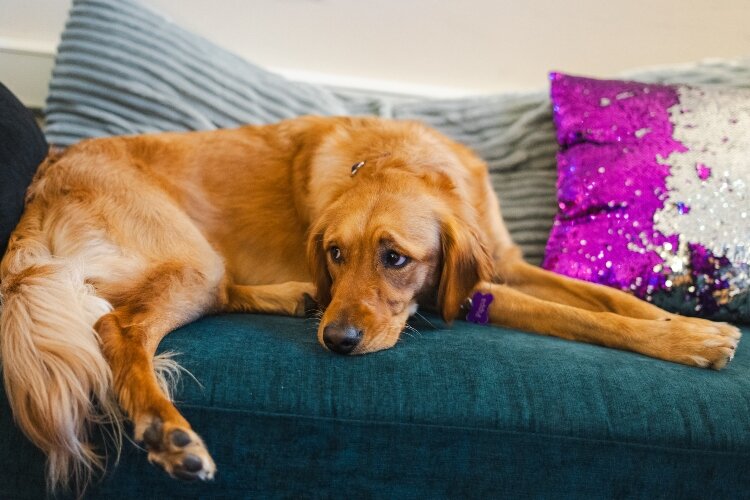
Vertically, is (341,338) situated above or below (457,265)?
below

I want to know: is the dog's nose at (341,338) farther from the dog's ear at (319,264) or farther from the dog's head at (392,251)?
the dog's ear at (319,264)

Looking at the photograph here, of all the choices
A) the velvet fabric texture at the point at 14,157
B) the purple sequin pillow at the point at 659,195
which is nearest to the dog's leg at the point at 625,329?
the purple sequin pillow at the point at 659,195

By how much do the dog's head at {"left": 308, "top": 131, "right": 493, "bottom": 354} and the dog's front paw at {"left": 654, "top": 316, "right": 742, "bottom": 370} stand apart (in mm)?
495

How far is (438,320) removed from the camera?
196 cm

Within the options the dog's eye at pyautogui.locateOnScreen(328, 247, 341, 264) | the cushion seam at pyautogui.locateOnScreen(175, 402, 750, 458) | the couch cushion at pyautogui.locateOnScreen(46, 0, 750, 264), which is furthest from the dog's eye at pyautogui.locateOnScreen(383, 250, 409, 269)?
the couch cushion at pyautogui.locateOnScreen(46, 0, 750, 264)

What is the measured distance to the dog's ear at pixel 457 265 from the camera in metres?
1.85

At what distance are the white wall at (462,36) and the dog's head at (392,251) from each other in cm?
127

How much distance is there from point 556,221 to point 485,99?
2.24 feet

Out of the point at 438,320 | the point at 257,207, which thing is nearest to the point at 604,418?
the point at 438,320

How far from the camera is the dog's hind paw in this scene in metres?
1.25

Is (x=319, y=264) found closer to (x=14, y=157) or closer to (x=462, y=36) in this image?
(x=14, y=157)

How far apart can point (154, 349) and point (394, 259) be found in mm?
638

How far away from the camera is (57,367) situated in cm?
138

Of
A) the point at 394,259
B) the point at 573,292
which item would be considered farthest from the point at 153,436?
the point at 573,292
